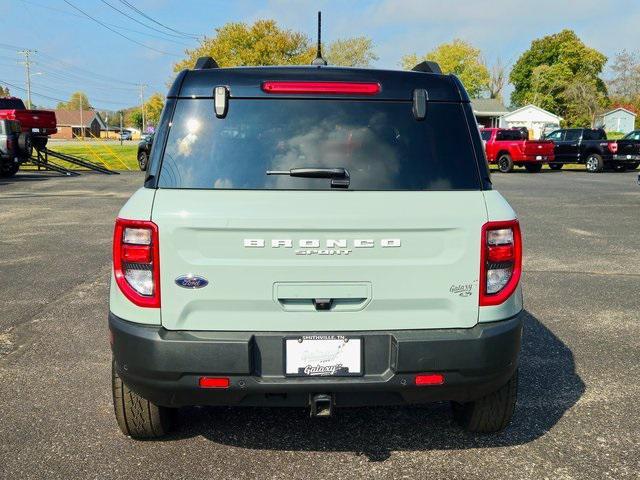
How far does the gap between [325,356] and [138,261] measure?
0.92 m

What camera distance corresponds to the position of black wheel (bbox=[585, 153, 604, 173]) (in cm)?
2734

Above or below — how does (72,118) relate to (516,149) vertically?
above

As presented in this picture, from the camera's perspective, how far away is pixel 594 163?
27609 millimetres

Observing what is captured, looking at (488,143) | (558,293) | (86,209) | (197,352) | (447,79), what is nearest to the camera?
(197,352)

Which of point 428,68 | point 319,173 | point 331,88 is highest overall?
point 428,68

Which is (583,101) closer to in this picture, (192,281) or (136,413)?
(136,413)

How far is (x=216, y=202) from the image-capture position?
106 inches

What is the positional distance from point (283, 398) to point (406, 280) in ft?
2.49

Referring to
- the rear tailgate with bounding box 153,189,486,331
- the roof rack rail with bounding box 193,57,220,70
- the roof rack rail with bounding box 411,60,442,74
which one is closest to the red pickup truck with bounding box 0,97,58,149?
the roof rack rail with bounding box 193,57,220,70

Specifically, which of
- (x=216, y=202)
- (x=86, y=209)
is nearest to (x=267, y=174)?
(x=216, y=202)

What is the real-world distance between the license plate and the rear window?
0.67 metres

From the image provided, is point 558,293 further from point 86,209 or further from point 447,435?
point 86,209

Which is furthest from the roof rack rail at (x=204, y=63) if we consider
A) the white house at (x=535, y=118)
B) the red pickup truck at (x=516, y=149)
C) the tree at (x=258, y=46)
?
the white house at (x=535, y=118)

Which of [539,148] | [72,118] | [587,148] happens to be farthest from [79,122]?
[587,148]
